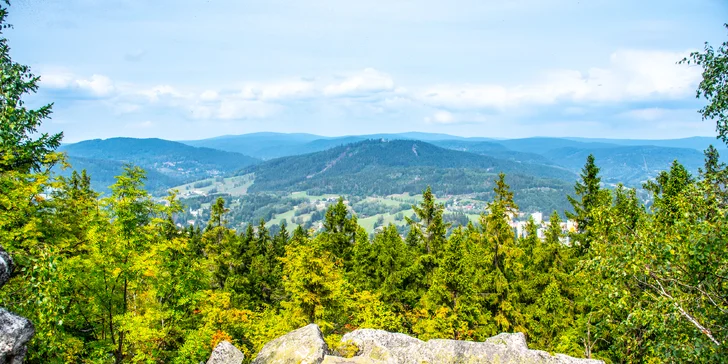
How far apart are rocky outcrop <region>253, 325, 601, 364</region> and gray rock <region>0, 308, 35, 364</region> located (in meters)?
7.13

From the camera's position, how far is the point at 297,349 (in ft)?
43.8

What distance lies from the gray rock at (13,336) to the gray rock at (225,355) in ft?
25.2

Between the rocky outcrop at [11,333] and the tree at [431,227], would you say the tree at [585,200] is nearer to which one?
the tree at [431,227]

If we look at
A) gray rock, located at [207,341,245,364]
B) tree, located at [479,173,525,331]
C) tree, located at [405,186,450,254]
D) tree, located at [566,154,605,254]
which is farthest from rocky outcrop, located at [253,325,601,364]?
tree, located at [405,186,450,254]

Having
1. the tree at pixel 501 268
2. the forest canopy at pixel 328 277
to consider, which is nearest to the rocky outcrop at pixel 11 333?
the forest canopy at pixel 328 277

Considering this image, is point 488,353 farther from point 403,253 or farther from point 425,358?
point 403,253

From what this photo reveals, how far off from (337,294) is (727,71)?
17.0 metres

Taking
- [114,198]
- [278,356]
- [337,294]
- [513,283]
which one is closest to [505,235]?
[513,283]

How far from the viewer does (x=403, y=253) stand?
35.5 metres

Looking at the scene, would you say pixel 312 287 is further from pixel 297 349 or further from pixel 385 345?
pixel 297 349

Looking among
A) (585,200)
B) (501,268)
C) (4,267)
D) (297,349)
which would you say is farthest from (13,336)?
(585,200)

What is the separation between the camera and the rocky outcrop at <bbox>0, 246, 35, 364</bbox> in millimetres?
7371

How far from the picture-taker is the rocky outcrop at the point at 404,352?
43.2 ft

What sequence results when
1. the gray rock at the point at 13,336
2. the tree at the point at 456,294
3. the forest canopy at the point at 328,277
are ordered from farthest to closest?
1. the tree at the point at 456,294
2. the forest canopy at the point at 328,277
3. the gray rock at the point at 13,336
